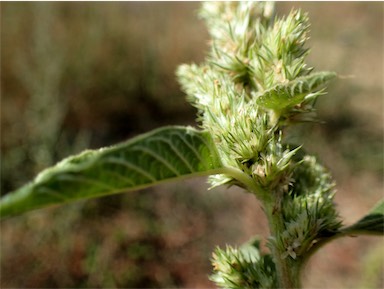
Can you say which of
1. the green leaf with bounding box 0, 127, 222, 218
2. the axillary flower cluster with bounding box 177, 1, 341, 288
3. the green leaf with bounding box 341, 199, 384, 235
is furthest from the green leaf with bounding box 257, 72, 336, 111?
the green leaf with bounding box 341, 199, 384, 235

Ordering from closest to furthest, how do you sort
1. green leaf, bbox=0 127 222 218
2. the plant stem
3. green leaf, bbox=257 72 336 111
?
green leaf, bbox=0 127 222 218 < green leaf, bbox=257 72 336 111 < the plant stem

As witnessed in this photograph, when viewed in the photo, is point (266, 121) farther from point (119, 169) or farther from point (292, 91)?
point (119, 169)

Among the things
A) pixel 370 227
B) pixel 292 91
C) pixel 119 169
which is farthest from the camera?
pixel 370 227

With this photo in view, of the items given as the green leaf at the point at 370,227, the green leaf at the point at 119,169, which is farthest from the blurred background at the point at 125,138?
the green leaf at the point at 119,169

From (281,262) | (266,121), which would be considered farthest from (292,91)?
(281,262)

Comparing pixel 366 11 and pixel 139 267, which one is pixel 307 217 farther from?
pixel 366 11

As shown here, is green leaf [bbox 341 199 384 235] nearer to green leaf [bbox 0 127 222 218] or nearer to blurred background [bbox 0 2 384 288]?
green leaf [bbox 0 127 222 218]
